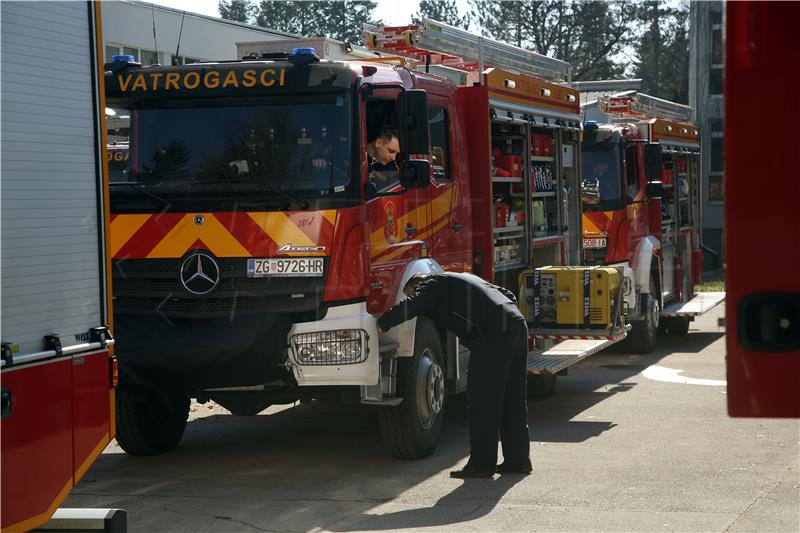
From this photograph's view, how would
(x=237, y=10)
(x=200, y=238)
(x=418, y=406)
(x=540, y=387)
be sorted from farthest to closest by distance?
(x=237, y=10) < (x=540, y=387) < (x=418, y=406) < (x=200, y=238)

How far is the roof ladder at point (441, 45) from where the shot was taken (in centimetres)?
1052

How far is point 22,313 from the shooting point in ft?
15.9

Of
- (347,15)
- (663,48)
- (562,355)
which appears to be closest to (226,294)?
(562,355)

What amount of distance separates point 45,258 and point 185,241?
351 centimetres

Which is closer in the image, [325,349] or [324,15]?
[325,349]

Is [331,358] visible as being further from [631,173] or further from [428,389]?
[631,173]

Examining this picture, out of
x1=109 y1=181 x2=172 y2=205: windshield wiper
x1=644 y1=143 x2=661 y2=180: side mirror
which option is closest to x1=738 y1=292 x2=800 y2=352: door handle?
x1=109 y1=181 x2=172 y2=205: windshield wiper

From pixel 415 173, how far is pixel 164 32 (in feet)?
59.8

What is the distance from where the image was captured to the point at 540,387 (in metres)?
12.2

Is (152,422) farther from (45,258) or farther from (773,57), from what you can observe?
(773,57)

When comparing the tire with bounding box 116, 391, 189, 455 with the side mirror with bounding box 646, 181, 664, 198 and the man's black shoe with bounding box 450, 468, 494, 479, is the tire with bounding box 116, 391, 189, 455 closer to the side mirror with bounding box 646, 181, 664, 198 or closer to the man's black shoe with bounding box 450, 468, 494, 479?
the man's black shoe with bounding box 450, 468, 494, 479

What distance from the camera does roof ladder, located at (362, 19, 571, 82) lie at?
10516 mm

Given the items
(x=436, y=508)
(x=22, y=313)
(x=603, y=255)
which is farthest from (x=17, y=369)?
(x=603, y=255)

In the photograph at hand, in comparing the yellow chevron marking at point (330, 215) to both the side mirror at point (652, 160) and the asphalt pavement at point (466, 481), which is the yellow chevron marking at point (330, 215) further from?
the side mirror at point (652, 160)
